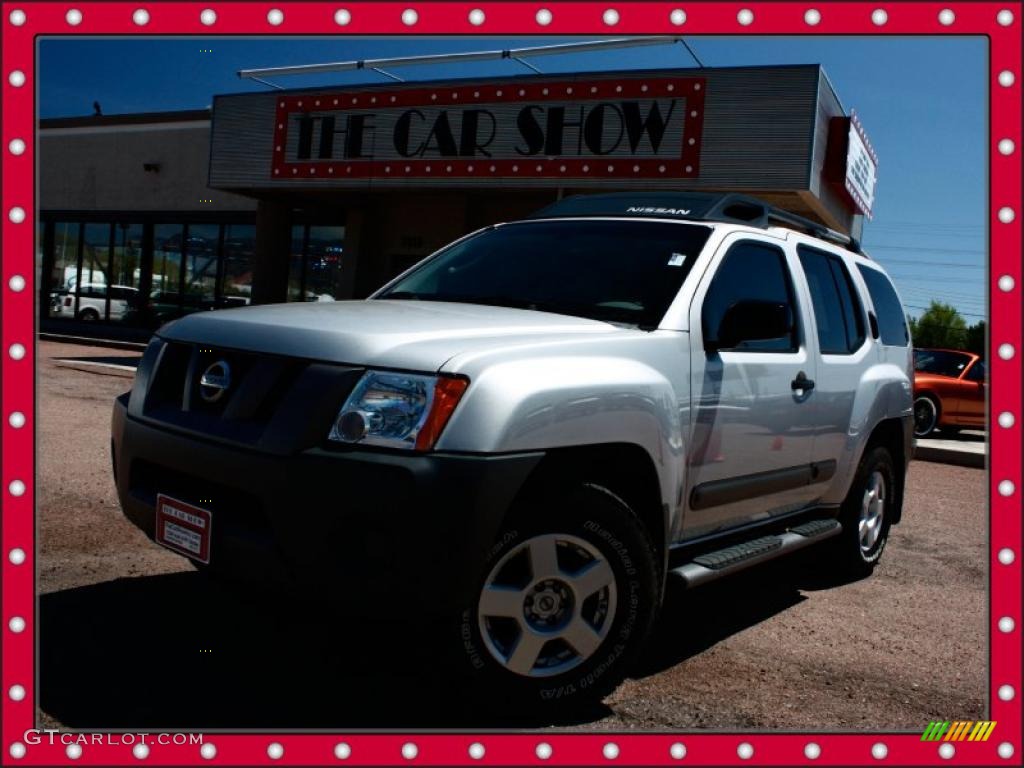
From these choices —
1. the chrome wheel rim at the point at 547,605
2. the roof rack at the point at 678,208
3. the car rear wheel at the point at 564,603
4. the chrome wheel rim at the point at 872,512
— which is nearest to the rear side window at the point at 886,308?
the chrome wheel rim at the point at 872,512

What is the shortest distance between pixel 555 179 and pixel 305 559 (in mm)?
13546

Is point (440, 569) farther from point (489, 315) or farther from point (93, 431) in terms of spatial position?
point (93, 431)

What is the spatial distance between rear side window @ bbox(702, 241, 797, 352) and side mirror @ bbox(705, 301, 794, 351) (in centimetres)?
5

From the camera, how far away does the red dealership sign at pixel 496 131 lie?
14.8 metres

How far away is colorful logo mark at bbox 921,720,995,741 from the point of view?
8.11 ft

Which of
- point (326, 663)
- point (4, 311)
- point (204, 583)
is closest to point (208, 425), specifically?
point (4, 311)

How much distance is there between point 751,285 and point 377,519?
2266 mm

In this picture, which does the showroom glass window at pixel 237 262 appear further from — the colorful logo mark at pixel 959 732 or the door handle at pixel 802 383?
the colorful logo mark at pixel 959 732

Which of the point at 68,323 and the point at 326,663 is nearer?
the point at 326,663

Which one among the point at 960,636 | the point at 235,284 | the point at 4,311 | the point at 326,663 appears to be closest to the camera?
the point at 4,311

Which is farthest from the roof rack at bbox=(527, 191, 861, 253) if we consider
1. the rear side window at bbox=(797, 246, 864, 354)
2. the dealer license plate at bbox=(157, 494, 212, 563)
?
the dealer license plate at bbox=(157, 494, 212, 563)

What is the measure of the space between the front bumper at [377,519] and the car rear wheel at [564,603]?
191 millimetres

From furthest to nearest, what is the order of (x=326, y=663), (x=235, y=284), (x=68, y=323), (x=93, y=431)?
(x=68, y=323) → (x=235, y=284) → (x=93, y=431) → (x=326, y=663)

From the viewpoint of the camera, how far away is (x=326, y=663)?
3.46 meters
